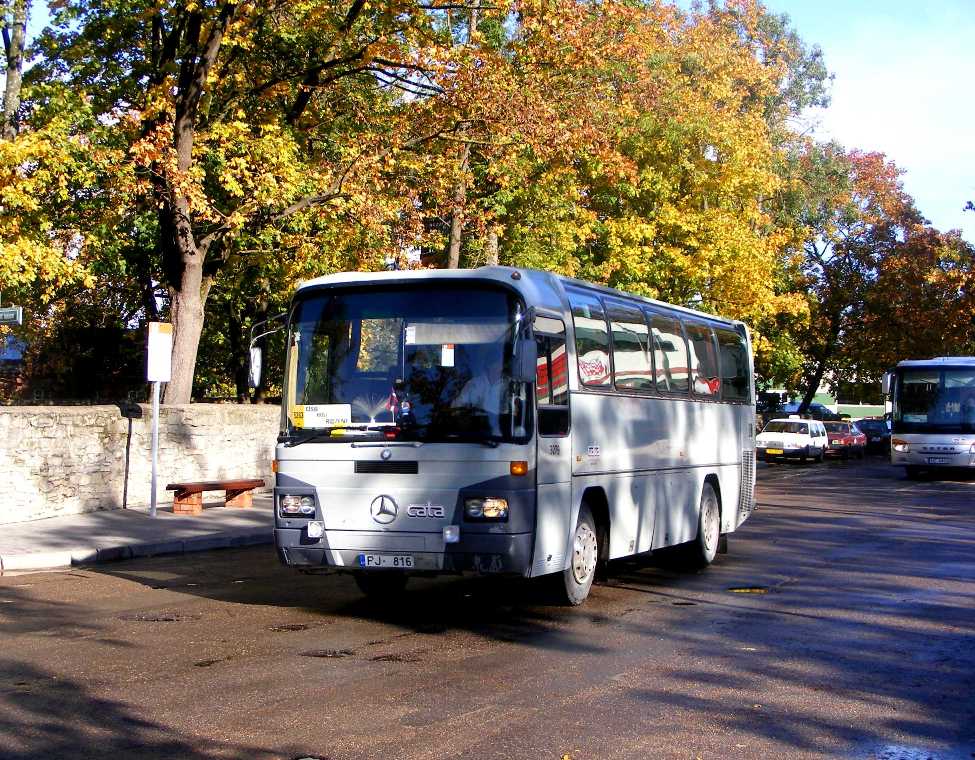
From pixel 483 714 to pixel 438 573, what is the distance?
10.4ft

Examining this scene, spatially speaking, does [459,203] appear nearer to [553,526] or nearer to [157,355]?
[157,355]

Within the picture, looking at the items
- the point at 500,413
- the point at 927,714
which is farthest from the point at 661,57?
the point at 927,714

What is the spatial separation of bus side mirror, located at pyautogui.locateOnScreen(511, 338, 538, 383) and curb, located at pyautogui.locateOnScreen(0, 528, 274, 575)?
716 cm

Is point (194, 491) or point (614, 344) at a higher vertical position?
point (614, 344)

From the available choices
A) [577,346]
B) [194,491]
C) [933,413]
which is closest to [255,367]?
[577,346]

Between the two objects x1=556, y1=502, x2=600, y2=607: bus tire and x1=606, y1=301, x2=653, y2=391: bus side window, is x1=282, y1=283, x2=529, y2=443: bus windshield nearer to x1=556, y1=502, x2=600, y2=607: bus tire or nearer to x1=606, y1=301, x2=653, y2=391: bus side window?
x1=556, y1=502, x2=600, y2=607: bus tire

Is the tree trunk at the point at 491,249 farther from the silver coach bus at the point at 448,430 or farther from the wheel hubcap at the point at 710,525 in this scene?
the silver coach bus at the point at 448,430

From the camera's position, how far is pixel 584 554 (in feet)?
37.4

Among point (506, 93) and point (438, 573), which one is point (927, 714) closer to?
point (438, 573)

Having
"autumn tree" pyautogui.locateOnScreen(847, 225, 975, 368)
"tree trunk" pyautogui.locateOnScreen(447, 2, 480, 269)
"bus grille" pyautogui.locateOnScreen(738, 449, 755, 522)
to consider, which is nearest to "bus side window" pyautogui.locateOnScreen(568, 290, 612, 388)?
"bus grille" pyautogui.locateOnScreen(738, 449, 755, 522)

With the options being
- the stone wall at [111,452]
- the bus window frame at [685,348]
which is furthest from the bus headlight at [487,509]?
the stone wall at [111,452]

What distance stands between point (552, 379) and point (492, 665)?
2842mm

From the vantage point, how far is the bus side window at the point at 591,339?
11.3 meters

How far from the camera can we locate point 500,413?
998 centimetres
